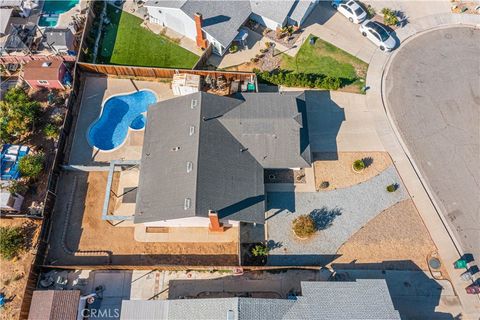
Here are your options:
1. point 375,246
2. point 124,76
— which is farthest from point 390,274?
point 124,76

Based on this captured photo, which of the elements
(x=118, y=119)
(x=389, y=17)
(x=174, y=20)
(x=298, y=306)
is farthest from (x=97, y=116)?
(x=389, y=17)

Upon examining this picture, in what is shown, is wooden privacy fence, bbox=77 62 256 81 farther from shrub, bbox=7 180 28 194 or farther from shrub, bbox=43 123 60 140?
shrub, bbox=7 180 28 194

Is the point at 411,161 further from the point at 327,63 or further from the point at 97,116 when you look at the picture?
the point at 97,116

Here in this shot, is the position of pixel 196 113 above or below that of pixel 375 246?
above

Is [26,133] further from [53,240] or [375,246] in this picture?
[375,246]

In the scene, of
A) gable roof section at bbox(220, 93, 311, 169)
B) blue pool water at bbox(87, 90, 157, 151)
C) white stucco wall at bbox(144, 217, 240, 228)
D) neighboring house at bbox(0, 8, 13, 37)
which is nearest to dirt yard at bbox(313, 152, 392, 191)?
gable roof section at bbox(220, 93, 311, 169)

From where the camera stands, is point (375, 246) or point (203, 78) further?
point (203, 78)

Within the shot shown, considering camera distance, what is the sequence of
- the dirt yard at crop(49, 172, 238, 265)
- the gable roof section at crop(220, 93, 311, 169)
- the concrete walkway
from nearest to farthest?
the concrete walkway
the dirt yard at crop(49, 172, 238, 265)
the gable roof section at crop(220, 93, 311, 169)
